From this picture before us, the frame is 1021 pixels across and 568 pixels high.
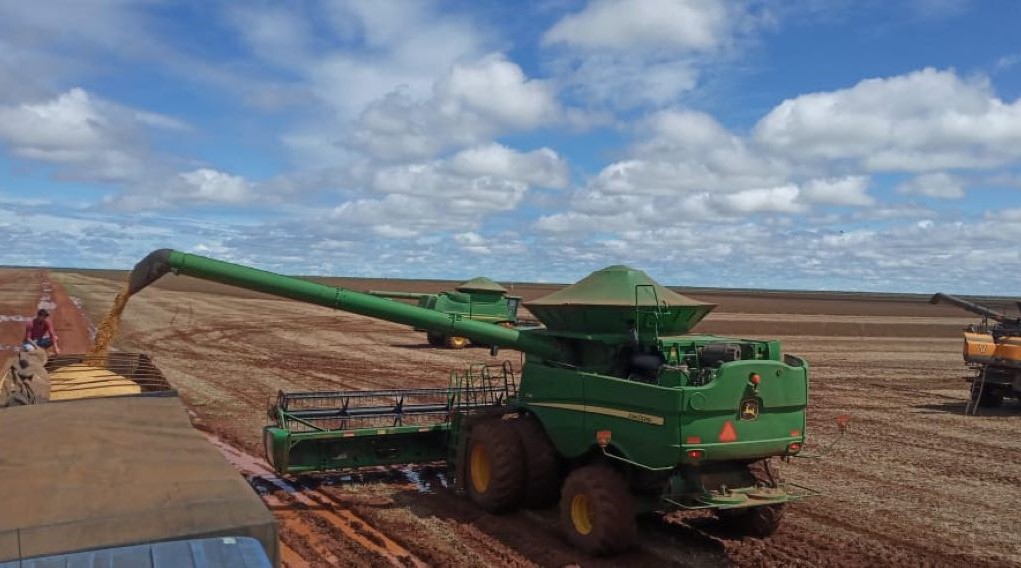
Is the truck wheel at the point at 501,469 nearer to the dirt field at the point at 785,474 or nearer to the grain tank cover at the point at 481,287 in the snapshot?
the dirt field at the point at 785,474

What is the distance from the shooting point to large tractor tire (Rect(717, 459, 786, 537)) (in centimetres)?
805

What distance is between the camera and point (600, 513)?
7492 millimetres

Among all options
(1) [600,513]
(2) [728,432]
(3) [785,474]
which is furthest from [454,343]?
(2) [728,432]

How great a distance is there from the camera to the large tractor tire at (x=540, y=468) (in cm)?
872

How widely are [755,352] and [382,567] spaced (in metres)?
4.14

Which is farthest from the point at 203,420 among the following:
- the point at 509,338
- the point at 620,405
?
the point at 620,405

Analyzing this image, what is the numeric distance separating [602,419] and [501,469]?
1417 millimetres

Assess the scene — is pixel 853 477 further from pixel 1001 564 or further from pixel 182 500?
pixel 182 500

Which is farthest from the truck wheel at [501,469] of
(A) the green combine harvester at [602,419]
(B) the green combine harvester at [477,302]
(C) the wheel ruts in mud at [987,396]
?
(B) the green combine harvester at [477,302]

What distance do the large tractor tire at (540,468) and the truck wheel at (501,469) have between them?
0.22 ft

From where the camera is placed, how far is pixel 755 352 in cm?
844

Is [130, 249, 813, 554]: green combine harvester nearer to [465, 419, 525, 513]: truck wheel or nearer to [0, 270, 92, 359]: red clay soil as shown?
[465, 419, 525, 513]: truck wheel

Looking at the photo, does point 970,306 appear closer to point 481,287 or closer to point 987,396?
point 987,396

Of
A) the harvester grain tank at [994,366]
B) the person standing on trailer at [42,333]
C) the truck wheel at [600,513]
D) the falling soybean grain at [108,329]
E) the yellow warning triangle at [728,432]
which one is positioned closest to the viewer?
the yellow warning triangle at [728,432]
